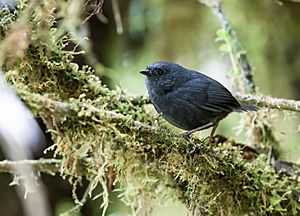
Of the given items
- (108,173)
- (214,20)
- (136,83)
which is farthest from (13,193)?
(214,20)

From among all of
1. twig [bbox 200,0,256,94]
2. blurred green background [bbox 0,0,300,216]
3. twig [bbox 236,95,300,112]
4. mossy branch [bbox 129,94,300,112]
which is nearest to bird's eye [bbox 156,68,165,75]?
mossy branch [bbox 129,94,300,112]

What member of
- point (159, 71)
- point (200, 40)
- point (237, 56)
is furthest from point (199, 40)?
point (159, 71)

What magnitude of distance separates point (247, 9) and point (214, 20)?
0.24m

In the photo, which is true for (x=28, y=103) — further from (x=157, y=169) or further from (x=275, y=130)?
(x=275, y=130)

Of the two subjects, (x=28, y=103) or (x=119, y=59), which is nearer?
(x=28, y=103)

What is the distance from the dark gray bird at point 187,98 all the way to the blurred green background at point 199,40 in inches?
53.2

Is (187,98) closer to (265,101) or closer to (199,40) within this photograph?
(265,101)

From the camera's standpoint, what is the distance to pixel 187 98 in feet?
6.64

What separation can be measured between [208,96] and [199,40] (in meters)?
1.80

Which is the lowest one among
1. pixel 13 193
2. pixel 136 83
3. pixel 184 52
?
pixel 13 193

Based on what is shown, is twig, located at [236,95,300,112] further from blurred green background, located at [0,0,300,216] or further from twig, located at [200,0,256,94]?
blurred green background, located at [0,0,300,216]

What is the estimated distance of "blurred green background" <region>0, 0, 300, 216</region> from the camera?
3.58 m

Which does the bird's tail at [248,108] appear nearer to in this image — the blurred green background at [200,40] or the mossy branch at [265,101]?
the mossy branch at [265,101]

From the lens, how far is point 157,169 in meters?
1.96
